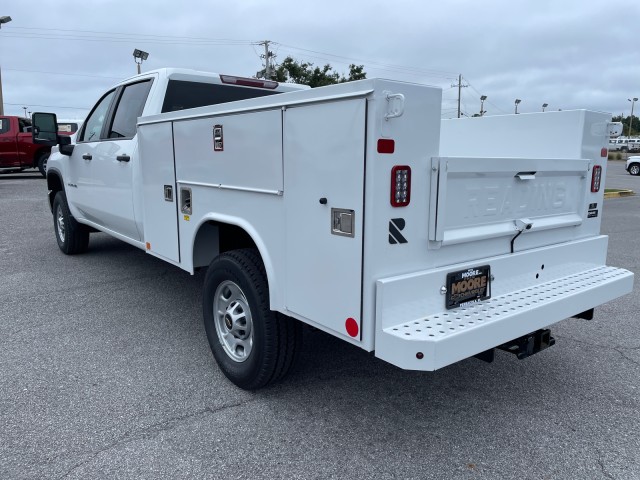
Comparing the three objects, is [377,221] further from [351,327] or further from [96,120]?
[96,120]

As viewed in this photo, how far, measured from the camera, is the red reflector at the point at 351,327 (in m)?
2.50

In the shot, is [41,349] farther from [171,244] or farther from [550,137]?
[550,137]

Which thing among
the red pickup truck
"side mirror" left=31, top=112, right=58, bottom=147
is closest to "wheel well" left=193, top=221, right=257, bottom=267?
"side mirror" left=31, top=112, right=58, bottom=147

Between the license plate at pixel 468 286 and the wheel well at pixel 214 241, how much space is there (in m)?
1.47

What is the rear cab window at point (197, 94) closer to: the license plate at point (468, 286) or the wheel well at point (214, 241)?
the wheel well at point (214, 241)

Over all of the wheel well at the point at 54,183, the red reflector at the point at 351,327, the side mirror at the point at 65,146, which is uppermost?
the side mirror at the point at 65,146

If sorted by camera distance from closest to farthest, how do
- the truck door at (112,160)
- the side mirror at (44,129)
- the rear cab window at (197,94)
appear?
1. the rear cab window at (197,94)
2. the truck door at (112,160)
3. the side mirror at (44,129)

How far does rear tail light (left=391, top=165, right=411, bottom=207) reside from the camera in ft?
7.89

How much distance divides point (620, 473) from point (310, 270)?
6.04ft

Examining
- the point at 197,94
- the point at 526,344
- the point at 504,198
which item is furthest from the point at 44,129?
the point at 526,344

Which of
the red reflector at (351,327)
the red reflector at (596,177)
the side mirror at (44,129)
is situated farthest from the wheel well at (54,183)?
the red reflector at (596,177)

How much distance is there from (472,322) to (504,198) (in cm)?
81

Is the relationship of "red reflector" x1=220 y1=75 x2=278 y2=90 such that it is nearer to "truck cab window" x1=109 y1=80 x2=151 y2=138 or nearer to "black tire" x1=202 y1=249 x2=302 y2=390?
"truck cab window" x1=109 y1=80 x2=151 y2=138

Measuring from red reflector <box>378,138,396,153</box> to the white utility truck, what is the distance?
0.01m
